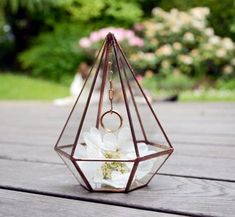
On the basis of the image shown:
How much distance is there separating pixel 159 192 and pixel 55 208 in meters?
0.15

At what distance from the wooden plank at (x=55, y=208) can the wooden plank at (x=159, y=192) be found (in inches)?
0.7

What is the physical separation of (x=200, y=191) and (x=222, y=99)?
3066 millimetres

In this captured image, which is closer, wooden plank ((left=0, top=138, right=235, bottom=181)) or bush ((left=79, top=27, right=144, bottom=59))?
wooden plank ((left=0, top=138, right=235, bottom=181))

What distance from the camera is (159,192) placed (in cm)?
64

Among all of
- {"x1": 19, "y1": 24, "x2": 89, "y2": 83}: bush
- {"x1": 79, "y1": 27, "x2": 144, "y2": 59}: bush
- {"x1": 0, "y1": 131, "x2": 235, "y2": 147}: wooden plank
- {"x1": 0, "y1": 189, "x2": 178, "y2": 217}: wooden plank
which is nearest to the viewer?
{"x1": 0, "y1": 189, "x2": 178, "y2": 217}: wooden plank

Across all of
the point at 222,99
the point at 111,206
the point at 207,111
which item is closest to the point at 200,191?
the point at 111,206

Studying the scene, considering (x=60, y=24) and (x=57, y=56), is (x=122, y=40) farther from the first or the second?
(x=60, y=24)

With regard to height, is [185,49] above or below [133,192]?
above

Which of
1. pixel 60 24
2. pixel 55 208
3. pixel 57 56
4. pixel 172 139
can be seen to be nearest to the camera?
pixel 55 208

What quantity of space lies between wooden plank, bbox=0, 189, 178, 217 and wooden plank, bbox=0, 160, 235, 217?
18 millimetres

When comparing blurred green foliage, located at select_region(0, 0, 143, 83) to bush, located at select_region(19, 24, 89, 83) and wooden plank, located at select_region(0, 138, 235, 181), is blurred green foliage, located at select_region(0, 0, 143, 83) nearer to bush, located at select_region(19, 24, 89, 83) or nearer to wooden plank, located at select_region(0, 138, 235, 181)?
bush, located at select_region(19, 24, 89, 83)

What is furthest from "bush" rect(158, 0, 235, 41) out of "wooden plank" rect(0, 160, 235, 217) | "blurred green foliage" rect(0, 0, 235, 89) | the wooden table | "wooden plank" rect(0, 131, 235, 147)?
"wooden plank" rect(0, 160, 235, 217)

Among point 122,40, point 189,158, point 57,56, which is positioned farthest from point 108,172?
point 57,56

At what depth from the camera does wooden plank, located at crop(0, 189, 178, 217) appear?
549mm
